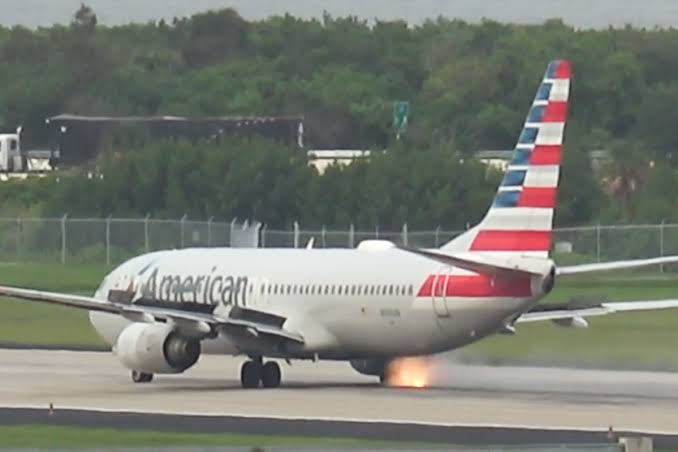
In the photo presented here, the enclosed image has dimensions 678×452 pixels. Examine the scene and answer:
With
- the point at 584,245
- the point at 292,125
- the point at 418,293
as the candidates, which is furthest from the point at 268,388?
the point at 292,125

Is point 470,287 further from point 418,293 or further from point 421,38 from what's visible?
point 421,38

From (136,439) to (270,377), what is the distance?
503 inches

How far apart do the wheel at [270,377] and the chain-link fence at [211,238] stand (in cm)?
3445

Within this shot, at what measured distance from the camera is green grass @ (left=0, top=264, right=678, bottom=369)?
63031 millimetres

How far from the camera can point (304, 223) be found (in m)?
104

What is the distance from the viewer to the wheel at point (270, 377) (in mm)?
56031

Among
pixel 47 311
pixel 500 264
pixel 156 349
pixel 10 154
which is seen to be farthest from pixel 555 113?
pixel 10 154

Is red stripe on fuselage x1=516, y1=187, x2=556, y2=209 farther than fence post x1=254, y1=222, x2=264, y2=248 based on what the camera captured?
No

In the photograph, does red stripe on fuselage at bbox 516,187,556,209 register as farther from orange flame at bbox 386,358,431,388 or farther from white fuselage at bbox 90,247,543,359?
orange flame at bbox 386,358,431,388

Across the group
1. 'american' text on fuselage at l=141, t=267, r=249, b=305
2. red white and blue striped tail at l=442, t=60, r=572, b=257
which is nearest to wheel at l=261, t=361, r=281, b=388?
'american' text on fuselage at l=141, t=267, r=249, b=305

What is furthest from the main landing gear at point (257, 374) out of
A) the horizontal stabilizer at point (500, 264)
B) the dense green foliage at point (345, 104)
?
the dense green foliage at point (345, 104)

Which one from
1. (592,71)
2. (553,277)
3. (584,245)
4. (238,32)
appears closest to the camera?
(553,277)

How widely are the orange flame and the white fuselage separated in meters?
1.19

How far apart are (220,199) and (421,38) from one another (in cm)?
5246
